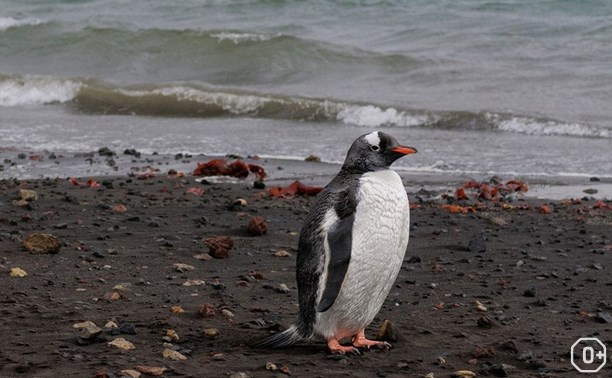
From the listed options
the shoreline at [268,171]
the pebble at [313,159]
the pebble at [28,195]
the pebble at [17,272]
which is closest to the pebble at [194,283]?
the pebble at [17,272]

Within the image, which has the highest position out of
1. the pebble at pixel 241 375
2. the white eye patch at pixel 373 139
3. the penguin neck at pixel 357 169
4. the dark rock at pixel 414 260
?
the white eye patch at pixel 373 139

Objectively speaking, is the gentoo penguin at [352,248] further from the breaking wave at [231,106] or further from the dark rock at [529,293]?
the breaking wave at [231,106]

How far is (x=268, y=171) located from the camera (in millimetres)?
11242

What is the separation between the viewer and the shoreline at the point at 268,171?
10.4 metres

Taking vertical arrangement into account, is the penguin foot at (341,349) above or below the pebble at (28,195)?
below

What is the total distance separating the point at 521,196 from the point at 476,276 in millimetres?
3411

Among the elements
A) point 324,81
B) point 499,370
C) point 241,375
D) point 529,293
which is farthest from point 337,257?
point 324,81

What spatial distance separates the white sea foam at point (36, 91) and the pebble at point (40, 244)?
12.8 m

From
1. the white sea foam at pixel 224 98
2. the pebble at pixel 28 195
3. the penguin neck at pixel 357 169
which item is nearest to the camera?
the penguin neck at pixel 357 169

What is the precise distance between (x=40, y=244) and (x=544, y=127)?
30.9 feet

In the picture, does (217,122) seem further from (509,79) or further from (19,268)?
(19,268)

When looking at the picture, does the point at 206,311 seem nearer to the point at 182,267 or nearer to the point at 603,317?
the point at 182,267

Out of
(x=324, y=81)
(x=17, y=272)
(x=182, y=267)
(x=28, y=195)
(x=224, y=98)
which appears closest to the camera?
(x=17, y=272)

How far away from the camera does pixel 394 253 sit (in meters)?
4.88
